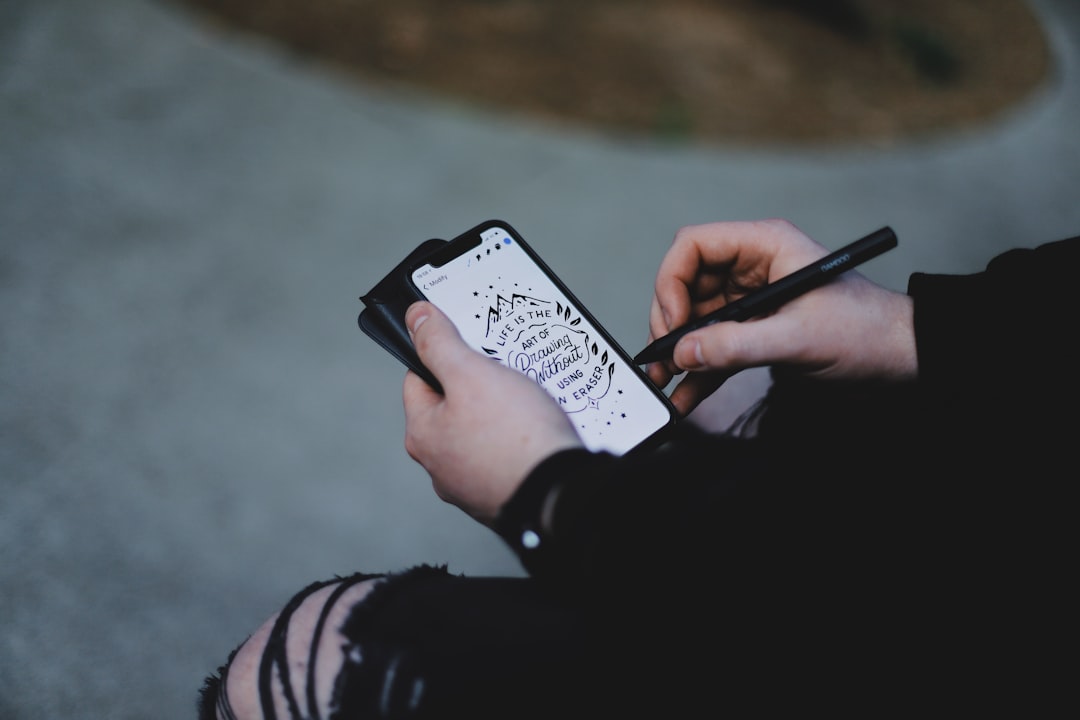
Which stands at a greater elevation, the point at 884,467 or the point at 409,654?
the point at 409,654

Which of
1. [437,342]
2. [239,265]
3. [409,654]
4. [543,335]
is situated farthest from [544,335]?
[239,265]

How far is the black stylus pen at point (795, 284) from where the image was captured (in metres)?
0.89

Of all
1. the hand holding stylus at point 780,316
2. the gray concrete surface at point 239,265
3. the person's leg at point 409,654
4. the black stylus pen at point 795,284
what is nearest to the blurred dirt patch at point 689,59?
the gray concrete surface at point 239,265

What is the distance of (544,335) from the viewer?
997 millimetres

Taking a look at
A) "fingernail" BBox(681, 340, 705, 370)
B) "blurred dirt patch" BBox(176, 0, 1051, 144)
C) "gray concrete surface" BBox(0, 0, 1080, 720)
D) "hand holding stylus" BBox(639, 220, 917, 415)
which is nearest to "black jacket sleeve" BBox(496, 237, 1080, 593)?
"hand holding stylus" BBox(639, 220, 917, 415)

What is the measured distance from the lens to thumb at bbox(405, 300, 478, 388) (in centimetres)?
82

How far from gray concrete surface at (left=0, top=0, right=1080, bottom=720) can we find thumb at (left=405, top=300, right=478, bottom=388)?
1.67 ft

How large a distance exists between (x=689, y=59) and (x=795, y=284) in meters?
2.50

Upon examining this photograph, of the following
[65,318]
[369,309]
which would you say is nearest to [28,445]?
[65,318]

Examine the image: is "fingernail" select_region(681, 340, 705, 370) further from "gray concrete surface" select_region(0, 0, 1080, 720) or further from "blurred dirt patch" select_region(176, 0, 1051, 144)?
"blurred dirt patch" select_region(176, 0, 1051, 144)

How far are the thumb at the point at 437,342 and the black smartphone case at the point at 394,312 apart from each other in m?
0.03

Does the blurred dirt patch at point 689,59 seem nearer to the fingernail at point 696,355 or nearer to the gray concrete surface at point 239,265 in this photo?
the gray concrete surface at point 239,265

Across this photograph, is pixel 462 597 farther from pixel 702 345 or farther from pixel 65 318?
pixel 65 318

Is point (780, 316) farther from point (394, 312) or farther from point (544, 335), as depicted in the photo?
point (394, 312)
